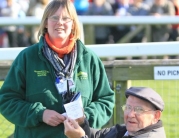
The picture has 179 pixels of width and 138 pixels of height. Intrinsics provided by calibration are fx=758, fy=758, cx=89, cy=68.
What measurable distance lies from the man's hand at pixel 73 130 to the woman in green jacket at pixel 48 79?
244mm

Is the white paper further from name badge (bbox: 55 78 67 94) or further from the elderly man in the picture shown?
the elderly man

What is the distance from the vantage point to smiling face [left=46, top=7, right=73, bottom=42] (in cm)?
554

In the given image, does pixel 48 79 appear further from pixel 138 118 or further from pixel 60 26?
pixel 138 118

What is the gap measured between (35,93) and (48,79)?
5.5 inches

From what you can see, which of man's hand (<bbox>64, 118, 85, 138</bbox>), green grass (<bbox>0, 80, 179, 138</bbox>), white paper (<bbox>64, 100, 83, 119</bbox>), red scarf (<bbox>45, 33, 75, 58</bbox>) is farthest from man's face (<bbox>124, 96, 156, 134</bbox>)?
green grass (<bbox>0, 80, 179, 138</bbox>)

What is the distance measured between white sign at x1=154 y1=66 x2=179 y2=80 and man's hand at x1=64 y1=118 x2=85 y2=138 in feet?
5.51

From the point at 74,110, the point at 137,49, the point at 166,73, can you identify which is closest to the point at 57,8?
the point at 74,110

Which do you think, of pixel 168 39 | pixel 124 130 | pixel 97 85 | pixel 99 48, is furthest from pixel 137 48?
pixel 168 39

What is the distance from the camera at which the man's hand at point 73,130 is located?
516 centimetres

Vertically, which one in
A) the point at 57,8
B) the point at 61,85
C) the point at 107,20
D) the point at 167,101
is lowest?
the point at 167,101

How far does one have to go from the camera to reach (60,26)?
554cm

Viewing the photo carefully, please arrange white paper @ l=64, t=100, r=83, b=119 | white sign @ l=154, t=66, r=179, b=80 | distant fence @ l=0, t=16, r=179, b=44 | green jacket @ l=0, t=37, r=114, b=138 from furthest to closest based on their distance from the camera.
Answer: distant fence @ l=0, t=16, r=179, b=44, white sign @ l=154, t=66, r=179, b=80, green jacket @ l=0, t=37, r=114, b=138, white paper @ l=64, t=100, r=83, b=119

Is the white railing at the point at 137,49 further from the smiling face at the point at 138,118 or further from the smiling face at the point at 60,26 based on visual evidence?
the smiling face at the point at 138,118

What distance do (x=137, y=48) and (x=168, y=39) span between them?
40.1ft
